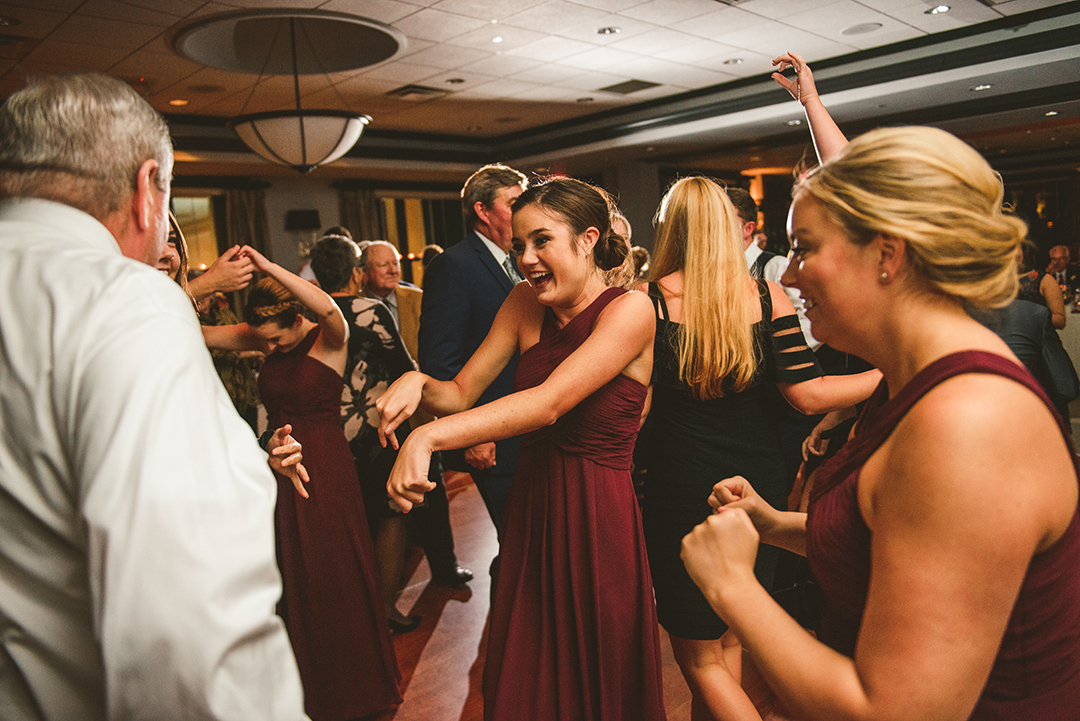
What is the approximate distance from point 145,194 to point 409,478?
2.00 feet

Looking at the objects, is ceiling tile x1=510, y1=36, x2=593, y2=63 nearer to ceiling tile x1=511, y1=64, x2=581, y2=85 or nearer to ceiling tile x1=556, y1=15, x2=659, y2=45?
ceiling tile x1=556, y1=15, x2=659, y2=45

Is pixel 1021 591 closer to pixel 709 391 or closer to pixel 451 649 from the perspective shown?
pixel 709 391

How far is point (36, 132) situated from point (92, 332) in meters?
0.27

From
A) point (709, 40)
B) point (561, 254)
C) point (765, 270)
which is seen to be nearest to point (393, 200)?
point (709, 40)

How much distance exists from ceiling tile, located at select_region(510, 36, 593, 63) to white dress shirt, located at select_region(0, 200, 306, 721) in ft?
19.4

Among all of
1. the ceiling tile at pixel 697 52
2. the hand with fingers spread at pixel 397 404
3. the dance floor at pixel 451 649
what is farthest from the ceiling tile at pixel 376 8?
the hand with fingers spread at pixel 397 404

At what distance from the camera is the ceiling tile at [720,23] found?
225 inches

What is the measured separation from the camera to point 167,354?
0.72 m

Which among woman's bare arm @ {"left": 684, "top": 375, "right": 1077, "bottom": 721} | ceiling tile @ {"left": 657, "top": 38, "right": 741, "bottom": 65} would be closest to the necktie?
woman's bare arm @ {"left": 684, "top": 375, "right": 1077, "bottom": 721}

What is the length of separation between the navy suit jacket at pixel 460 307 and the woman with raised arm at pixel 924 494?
1881mm

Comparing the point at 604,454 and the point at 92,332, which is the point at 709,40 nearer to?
the point at 604,454

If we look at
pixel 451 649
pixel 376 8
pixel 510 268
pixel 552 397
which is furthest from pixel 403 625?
pixel 376 8

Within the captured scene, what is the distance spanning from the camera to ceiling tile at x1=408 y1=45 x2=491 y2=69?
6172 mm

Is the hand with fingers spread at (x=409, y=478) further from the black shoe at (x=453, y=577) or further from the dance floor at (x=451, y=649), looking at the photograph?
the black shoe at (x=453, y=577)
